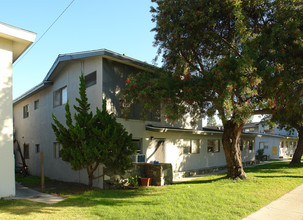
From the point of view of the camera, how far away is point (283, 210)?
6980 millimetres

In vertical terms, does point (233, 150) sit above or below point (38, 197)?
above

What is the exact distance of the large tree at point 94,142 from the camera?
31.4ft

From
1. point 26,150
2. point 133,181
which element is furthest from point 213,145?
point 26,150

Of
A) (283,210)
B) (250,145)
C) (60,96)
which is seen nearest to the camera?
(283,210)

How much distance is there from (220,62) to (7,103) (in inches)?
305

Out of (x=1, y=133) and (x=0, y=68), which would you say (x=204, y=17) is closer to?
(x=0, y=68)

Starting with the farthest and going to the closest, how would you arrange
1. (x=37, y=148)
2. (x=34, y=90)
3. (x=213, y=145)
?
(x=213, y=145), (x=37, y=148), (x=34, y=90)

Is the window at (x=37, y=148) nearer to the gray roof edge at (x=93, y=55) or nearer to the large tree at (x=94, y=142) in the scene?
the gray roof edge at (x=93, y=55)

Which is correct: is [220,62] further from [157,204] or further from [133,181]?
[133,181]

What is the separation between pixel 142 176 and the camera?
11.9 metres

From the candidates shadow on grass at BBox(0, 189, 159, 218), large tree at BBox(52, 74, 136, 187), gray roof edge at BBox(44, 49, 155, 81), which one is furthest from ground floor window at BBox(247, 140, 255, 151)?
shadow on grass at BBox(0, 189, 159, 218)

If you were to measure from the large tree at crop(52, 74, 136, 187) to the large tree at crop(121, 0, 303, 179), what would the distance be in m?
1.64

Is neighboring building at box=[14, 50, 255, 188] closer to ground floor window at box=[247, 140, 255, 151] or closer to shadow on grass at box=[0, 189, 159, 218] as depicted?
shadow on grass at box=[0, 189, 159, 218]

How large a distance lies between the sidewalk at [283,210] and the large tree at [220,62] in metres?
2.89
